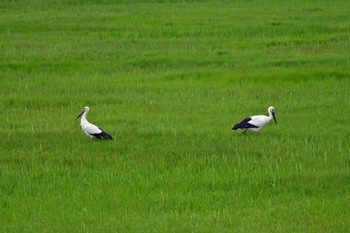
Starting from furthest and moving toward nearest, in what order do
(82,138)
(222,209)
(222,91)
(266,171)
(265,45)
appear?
(265,45), (222,91), (82,138), (266,171), (222,209)

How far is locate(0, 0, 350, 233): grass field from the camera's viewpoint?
923 cm

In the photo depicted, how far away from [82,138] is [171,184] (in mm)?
3369

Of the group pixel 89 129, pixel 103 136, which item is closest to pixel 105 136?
pixel 103 136

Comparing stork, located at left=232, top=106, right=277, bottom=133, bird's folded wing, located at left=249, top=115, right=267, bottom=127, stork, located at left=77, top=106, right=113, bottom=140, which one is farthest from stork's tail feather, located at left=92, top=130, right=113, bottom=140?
bird's folded wing, located at left=249, top=115, right=267, bottom=127

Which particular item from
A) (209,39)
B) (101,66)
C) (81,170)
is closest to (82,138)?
(81,170)

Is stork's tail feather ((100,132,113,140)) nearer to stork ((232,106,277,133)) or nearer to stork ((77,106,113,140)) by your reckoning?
stork ((77,106,113,140))

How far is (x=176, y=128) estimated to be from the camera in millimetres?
13734

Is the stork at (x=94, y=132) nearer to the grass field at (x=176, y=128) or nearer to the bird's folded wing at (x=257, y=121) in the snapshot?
the grass field at (x=176, y=128)

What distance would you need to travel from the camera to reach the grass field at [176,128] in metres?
9.23

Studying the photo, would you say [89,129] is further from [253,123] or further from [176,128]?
[253,123]

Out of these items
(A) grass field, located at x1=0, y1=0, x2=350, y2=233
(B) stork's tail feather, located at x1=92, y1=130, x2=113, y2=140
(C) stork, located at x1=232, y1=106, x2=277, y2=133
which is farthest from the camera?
(C) stork, located at x1=232, y1=106, x2=277, y2=133

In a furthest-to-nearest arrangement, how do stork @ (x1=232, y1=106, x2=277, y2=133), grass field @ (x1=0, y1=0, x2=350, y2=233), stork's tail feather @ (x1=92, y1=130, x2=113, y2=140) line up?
stork @ (x1=232, y1=106, x2=277, y2=133) → stork's tail feather @ (x1=92, y1=130, x2=113, y2=140) → grass field @ (x1=0, y1=0, x2=350, y2=233)

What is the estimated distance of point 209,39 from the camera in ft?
85.6

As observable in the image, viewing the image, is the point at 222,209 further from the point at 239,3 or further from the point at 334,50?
the point at 239,3
